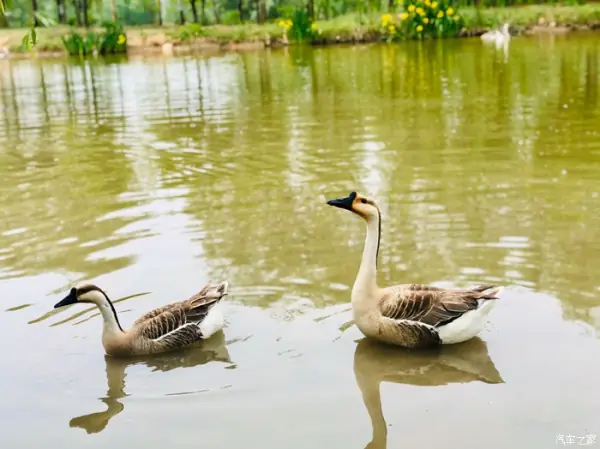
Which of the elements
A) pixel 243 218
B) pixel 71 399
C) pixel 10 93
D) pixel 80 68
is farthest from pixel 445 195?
pixel 80 68

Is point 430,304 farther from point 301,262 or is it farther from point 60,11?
point 60,11

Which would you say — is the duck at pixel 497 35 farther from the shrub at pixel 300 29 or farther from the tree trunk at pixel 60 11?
the tree trunk at pixel 60 11

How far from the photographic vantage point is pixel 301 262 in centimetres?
747

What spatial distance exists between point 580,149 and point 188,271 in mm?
6291

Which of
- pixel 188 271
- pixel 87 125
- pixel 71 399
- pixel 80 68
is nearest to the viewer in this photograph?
pixel 71 399

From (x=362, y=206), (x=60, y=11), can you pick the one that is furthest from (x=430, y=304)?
(x=60, y=11)

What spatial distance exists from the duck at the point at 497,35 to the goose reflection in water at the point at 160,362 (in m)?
26.6

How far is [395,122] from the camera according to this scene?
13.9 metres

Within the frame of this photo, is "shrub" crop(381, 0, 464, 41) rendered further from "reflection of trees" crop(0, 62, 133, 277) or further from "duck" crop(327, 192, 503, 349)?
"duck" crop(327, 192, 503, 349)

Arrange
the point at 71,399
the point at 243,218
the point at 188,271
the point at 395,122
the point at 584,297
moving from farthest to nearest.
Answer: the point at 395,122 < the point at 243,218 < the point at 188,271 < the point at 584,297 < the point at 71,399

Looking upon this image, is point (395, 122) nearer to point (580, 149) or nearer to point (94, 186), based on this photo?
point (580, 149)

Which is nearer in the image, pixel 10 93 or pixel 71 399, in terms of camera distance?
pixel 71 399

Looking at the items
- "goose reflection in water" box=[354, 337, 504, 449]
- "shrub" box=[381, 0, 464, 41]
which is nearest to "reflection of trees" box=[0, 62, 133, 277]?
"goose reflection in water" box=[354, 337, 504, 449]

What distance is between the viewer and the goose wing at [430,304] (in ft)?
18.6
